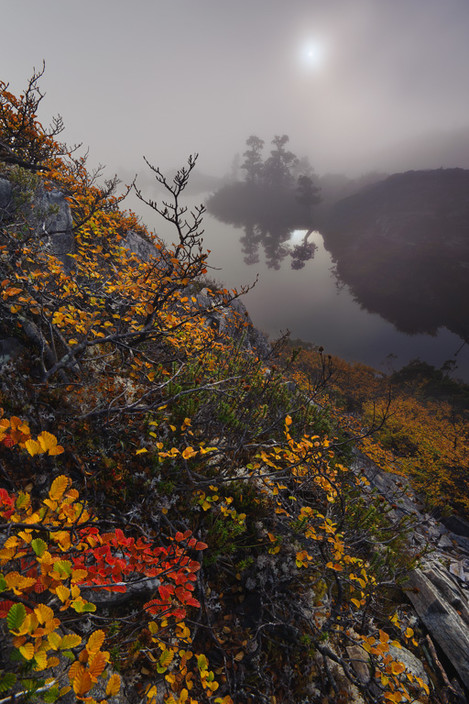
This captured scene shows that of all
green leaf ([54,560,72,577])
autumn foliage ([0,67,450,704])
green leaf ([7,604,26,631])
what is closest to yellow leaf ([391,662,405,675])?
autumn foliage ([0,67,450,704])

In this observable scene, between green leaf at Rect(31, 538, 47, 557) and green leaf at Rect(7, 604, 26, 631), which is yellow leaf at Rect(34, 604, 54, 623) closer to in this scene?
green leaf at Rect(7, 604, 26, 631)

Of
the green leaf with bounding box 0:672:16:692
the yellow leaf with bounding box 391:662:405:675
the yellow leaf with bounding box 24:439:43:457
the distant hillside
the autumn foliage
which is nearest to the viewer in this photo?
the green leaf with bounding box 0:672:16:692

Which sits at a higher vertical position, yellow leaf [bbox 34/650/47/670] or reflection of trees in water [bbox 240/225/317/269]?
reflection of trees in water [bbox 240/225/317/269]

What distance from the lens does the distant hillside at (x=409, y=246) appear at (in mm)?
46688

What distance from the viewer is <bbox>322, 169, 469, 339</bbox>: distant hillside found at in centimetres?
4669

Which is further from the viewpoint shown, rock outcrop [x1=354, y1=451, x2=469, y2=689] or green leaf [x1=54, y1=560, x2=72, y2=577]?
rock outcrop [x1=354, y1=451, x2=469, y2=689]

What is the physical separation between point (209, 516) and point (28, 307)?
3961mm

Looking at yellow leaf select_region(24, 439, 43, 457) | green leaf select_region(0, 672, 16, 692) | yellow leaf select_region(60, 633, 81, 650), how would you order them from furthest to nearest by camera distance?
yellow leaf select_region(24, 439, 43, 457), yellow leaf select_region(60, 633, 81, 650), green leaf select_region(0, 672, 16, 692)

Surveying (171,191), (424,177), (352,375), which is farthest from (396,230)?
(171,191)

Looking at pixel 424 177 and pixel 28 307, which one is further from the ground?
pixel 424 177

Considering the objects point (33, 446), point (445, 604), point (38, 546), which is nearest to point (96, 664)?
point (38, 546)

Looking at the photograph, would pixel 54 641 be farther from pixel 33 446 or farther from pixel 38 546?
pixel 33 446

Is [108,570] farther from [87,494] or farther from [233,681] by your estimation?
[233,681]

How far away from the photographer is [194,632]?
2428 millimetres
